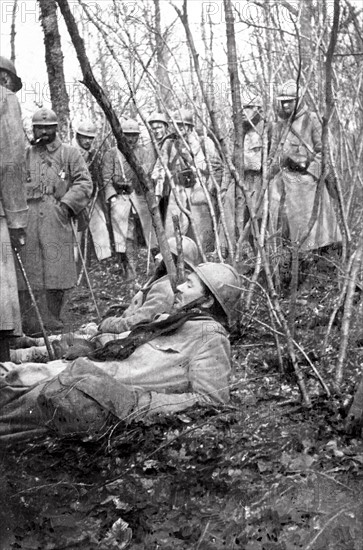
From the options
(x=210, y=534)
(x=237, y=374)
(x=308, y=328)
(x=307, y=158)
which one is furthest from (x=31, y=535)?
(x=307, y=158)

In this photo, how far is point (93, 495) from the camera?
173 inches

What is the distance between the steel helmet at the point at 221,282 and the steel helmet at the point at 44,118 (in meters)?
4.09

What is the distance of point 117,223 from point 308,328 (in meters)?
6.05

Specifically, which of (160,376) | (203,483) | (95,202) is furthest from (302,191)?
(203,483)

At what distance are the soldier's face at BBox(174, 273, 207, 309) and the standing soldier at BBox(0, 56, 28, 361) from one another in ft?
4.61

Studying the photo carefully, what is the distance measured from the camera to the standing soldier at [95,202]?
41.7 ft

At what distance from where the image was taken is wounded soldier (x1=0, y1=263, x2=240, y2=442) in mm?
4773

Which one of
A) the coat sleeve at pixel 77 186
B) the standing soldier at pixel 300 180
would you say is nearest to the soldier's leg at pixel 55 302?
the coat sleeve at pixel 77 186

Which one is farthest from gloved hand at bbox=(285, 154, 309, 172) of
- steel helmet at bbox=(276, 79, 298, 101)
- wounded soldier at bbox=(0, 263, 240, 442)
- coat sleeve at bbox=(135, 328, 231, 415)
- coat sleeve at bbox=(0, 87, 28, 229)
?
coat sleeve at bbox=(135, 328, 231, 415)

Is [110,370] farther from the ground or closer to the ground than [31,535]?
farther from the ground

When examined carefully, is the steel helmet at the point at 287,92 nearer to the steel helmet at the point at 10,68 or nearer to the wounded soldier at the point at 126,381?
the steel helmet at the point at 10,68

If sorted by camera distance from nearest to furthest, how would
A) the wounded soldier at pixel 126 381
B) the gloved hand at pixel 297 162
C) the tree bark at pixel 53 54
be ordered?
the wounded soldier at pixel 126 381
the gloved hand at pixel 297 162
the tree bark at pixel 53 54

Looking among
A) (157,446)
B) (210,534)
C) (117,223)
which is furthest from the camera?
(117,223)

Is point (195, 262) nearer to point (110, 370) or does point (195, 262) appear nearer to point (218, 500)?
point (110, 370)
